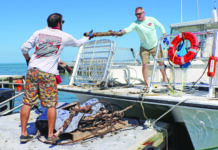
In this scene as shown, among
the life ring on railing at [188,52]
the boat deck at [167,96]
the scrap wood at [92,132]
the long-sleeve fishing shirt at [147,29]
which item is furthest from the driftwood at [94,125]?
the long-sleeve fishing shirt at [147,29]

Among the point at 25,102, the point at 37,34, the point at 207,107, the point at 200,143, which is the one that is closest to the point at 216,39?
the point at 207,107

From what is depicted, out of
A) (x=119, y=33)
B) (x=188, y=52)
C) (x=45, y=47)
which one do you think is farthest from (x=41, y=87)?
(x=188, y=52)

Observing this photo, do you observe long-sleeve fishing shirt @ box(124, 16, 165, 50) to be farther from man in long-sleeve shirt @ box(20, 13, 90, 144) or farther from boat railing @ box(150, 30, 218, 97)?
man in long-sleeve shirt @ box(20, 13, 90, 144)

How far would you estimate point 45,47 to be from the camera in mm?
3100

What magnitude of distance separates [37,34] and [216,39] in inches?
108

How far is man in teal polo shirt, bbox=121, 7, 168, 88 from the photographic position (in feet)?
16.1

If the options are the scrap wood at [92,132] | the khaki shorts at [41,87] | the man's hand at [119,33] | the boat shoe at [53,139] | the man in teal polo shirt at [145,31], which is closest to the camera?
the khaki shorts at [41,87]

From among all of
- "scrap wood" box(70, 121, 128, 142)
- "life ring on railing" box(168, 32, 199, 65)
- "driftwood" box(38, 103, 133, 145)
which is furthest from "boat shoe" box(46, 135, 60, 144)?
"life ring on railing" box(168, 32, 199, 65)

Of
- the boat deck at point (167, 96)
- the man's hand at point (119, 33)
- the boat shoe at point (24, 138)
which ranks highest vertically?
the man's hand at point (119, 33)

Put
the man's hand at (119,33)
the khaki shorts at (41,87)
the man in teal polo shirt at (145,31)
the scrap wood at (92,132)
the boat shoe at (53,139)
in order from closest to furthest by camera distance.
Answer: the khaki shorts at (41,87) → the boat shoe at (53,139) → the scrap wood at (92,132) → the man's hand at (119,33) → the man in teal polo shirt at (145,31)

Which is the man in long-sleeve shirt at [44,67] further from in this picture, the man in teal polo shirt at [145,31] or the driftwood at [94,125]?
the man in teal polo shirt at [145,31]

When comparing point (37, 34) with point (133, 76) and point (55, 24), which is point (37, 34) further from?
point (133, 76)

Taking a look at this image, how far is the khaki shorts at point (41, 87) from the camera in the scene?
10.0 feet

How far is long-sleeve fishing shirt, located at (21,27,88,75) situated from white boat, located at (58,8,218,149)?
1.58 metres
